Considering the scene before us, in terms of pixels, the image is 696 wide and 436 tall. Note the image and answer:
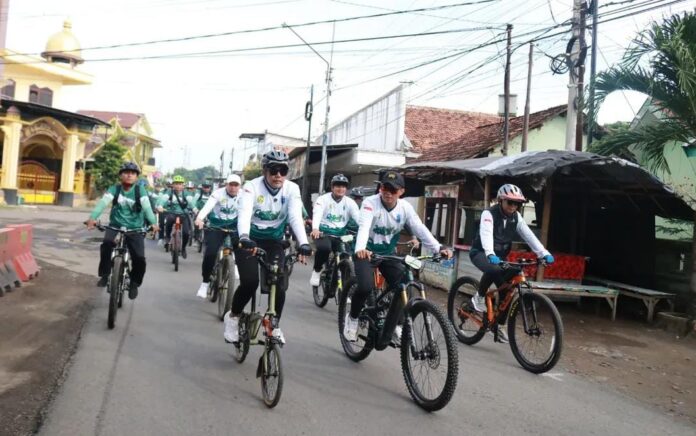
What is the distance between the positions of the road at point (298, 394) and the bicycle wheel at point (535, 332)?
16 cm

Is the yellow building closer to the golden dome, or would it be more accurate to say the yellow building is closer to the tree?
the golden dome

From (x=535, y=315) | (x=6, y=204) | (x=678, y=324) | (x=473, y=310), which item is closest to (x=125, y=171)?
(x=473, y=310)

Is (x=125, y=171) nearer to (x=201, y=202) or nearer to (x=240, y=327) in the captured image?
(x=240, y=327)

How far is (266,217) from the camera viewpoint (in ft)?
17.5

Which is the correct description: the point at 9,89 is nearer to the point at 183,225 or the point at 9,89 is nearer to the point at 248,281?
the point at 183,225

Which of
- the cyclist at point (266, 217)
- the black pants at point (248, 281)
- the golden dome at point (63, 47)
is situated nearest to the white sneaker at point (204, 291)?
the cyclist at point (266, 217)

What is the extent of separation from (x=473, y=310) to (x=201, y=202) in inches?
337

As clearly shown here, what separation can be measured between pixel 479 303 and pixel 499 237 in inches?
30.9

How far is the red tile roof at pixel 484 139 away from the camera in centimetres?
1988

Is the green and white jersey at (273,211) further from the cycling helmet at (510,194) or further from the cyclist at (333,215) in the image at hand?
the cyclist at (333,215)

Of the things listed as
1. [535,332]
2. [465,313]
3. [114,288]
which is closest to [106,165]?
[114,288]

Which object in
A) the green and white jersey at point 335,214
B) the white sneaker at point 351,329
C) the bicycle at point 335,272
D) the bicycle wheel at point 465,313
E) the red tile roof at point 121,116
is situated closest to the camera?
the white sneaker at point 351,329

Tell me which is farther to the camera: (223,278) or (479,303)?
(223,278)

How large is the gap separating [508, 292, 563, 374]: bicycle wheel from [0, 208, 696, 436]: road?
0.16 m
